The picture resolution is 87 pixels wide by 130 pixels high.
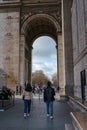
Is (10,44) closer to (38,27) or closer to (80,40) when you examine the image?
(38,27)

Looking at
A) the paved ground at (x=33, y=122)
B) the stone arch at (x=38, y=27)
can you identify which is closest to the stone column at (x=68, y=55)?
the stone arch at (x=38, y=27)

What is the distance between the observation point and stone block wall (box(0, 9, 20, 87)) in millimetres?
33719

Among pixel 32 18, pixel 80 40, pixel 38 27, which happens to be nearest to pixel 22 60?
pixel 32 18

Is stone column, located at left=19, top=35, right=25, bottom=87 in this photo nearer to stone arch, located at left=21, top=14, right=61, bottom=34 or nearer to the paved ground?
stone arch, located at left=21, top=14, right=61, bottom=34

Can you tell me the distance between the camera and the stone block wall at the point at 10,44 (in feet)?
111

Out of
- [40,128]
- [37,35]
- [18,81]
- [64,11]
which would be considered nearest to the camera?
[40,128]

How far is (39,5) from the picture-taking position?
115ft

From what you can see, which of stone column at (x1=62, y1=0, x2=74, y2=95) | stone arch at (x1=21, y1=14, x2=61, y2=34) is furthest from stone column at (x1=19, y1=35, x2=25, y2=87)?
stone column at (x1=62, y1=0, x2=74, y2=95)

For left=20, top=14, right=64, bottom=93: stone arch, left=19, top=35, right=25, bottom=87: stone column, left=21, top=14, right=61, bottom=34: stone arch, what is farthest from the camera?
left=20, top=14, right=64, bottom=93: stone arch

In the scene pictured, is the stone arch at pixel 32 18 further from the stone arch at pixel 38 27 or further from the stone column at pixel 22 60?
the stone column at pixel 22 60

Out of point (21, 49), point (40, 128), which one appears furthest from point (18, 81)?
point (40, 128)

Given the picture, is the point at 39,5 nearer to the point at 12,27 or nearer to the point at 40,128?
the point at 12,27

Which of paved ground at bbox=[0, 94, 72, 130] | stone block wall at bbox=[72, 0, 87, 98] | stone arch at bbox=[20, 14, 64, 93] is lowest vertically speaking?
paved ground at bbox=[0, 94, 72, 130]

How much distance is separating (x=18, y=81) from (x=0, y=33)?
750cm
